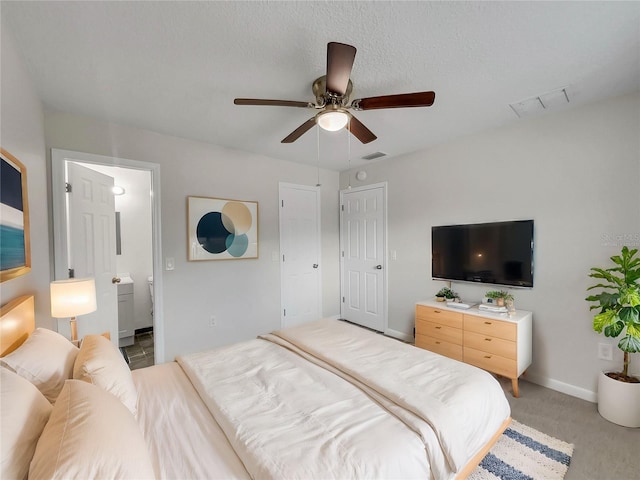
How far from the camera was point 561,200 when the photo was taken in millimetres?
2463

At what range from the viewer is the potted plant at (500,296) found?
2.64m

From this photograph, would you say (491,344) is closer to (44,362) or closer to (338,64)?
(338,64)

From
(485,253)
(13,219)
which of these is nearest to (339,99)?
(13,219)

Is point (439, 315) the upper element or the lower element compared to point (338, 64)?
lower

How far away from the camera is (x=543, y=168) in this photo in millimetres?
2561

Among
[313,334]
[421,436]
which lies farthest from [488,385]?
[313,334]

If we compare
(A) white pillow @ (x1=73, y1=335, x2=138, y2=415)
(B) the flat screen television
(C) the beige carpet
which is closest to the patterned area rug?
(C) the beige carpet

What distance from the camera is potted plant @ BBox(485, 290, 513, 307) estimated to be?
264cm

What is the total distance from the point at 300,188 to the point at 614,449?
3.80 metres

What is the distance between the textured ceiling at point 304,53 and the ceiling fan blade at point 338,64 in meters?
0.22

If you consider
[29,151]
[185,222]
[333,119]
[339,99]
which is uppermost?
[339,99]

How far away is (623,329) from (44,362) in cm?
362

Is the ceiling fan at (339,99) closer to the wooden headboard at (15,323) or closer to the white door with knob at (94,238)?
the wooden headboard at (15,323)

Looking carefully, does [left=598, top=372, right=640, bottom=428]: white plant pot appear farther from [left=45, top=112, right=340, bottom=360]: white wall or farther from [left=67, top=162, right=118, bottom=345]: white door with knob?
[left=67, top=162, right=118, bottom=345]: white door with knob
